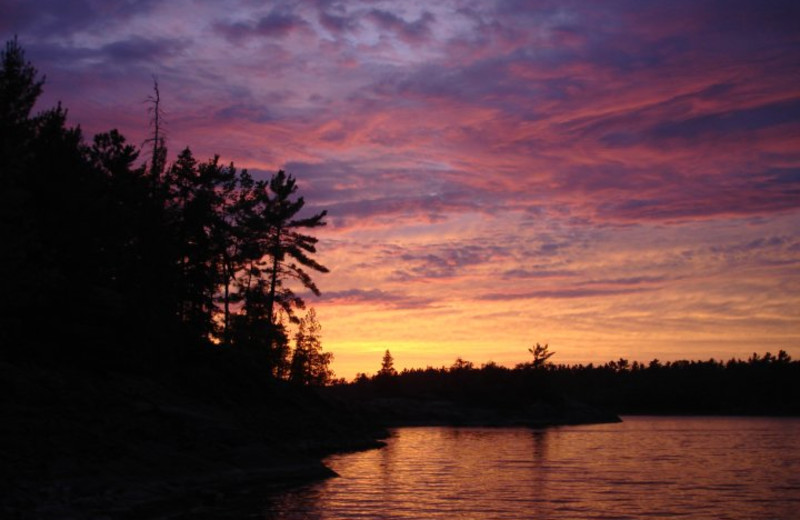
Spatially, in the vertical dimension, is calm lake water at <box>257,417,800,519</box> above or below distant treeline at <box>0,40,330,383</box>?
below

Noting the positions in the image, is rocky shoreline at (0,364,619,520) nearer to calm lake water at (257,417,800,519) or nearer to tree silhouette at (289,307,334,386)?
calm lake water at (257,417,800,519)

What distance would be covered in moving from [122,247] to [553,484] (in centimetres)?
2964

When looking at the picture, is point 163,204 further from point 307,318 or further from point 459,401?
point 459,401

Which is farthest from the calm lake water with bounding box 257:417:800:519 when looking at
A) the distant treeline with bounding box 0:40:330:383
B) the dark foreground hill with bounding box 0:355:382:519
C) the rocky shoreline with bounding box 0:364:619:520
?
the distant treeline with bounding box 0:40:330:383

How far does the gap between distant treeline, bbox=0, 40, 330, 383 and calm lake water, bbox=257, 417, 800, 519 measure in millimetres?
13690

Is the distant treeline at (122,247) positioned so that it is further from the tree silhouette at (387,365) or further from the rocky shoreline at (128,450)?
the tree silhouette at (387,365)

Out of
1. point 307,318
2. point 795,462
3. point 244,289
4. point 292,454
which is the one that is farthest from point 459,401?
point 292,454

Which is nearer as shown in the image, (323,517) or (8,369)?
(323,517)

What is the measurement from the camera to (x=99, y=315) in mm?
41312

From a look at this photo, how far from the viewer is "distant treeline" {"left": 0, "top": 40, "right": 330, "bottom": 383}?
3109cm

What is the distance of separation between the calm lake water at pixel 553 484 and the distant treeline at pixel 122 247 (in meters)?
13.7

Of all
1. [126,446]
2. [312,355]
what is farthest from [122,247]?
[312,355]

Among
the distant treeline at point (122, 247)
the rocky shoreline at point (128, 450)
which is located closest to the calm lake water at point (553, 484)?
the rocky shoreline at point (128, 450)

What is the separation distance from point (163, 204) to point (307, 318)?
201 ft
